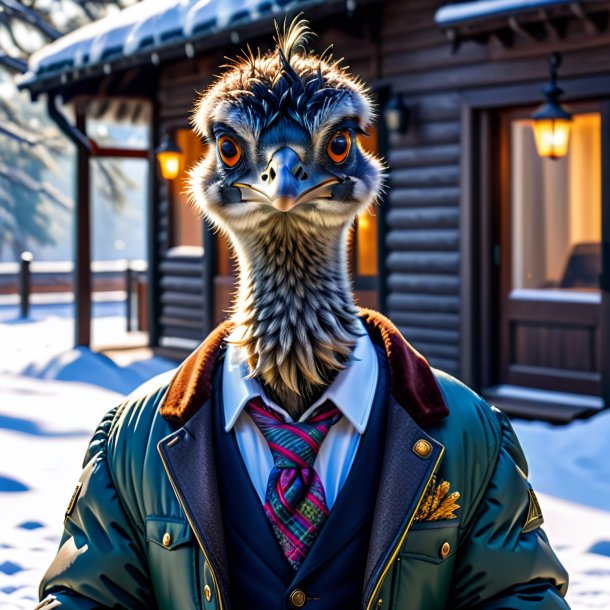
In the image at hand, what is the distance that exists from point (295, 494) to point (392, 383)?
28cm

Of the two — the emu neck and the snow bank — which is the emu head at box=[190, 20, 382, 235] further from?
the snow bank

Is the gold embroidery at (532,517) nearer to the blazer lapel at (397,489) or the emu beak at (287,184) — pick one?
the blazer lapel at (397,489)

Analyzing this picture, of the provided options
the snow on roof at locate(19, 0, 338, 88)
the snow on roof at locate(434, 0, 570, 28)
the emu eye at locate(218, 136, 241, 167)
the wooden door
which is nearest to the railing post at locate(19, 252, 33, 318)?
the snow on roof at locate(19, 0, 338, 88)

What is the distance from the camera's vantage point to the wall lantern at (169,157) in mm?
10859

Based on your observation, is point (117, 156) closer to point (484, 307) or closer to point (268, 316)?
point (484, 307)

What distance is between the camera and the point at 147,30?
396 inches

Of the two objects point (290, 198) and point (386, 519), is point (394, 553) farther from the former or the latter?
point (290, 198)

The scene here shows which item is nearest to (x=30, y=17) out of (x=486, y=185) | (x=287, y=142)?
(x=486, y=185)

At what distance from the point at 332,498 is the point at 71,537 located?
0.48 m

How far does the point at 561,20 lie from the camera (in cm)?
736

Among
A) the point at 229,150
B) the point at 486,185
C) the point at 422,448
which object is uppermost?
the point at 486,185

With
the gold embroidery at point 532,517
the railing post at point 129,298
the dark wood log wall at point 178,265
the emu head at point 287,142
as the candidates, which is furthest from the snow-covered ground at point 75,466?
the railing post at point 129,298

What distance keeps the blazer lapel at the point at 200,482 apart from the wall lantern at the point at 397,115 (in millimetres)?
6915

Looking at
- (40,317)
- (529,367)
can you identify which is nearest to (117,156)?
(529,367)
